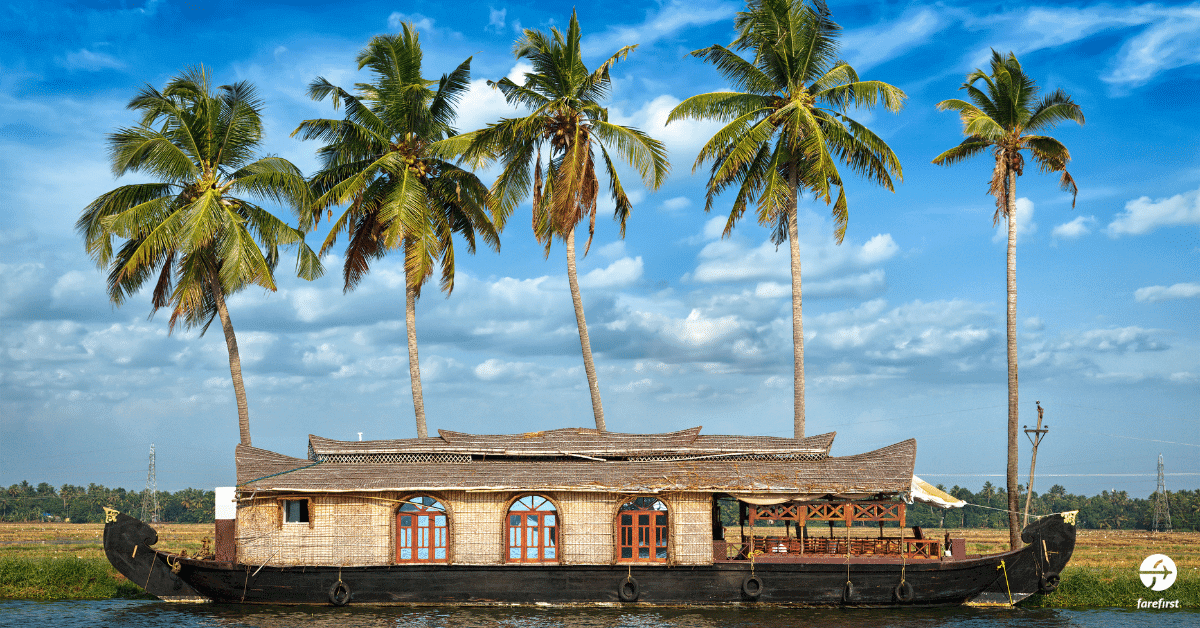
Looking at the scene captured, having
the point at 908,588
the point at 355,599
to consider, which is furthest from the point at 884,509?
the point at 355,599

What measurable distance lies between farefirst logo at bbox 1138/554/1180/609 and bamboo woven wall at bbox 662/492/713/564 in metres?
9.17

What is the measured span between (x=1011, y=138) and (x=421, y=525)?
604 inches

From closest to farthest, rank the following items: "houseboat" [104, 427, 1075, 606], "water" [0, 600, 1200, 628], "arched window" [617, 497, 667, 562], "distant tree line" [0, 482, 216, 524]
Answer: "water" [0, 600, 1200, 628] → "houseboat" [104, 427, 1075, 606] → "arched window" [617, 497, 667, 562] → "distant tree line" [0, 482, 216, 524]

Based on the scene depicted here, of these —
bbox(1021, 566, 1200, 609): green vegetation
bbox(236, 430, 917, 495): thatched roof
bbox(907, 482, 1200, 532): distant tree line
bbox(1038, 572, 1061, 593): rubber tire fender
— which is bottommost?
bbox(907, 482, 1200, 532): distant tree line

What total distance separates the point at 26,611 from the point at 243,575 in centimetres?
411

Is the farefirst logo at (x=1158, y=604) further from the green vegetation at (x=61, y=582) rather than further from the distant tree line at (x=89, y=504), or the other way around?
the distant tree line at (x=89, y=504)

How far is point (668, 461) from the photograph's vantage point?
18.6 metres

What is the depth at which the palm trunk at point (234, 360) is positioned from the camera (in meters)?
22.4

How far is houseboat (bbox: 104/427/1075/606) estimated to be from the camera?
17.2 metres

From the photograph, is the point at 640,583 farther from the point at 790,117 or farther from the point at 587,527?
the point at 790,117

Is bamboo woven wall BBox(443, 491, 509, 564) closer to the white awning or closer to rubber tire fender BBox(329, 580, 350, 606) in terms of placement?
rubber tire fender BBox(329, 580, 350, 606)

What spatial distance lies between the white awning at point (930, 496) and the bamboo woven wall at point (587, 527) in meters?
5.89

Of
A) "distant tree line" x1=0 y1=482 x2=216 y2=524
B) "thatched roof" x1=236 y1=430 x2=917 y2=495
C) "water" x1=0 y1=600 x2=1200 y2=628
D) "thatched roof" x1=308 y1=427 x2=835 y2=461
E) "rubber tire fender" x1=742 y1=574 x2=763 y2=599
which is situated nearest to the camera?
"water" x1=0 y1=600 x2=1200 y2=628

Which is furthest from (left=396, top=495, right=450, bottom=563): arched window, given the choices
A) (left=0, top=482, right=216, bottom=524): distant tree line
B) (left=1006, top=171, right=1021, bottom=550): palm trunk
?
(left=0, top=482, right=216, bottom=524): distant tree line
